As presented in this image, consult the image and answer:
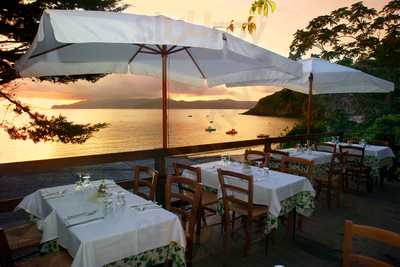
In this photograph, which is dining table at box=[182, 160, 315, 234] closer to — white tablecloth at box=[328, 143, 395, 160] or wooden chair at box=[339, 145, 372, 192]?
wooden chair at box=[339, 145, 372, 192]

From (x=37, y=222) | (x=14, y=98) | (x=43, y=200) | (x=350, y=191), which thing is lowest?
(x=350, y=191)

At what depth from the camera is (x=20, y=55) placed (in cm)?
746

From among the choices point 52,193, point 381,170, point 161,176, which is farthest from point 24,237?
point 381,170

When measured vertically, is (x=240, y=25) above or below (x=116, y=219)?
above

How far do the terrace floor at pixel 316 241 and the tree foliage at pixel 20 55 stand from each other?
3309 millimetres

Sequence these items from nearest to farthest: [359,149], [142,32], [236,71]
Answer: [142,32], [236,71], [359,149]

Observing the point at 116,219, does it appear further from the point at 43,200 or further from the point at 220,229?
the point at 220,229

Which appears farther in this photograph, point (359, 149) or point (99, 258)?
point (359, 149)

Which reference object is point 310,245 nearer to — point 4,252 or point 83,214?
point 83,214

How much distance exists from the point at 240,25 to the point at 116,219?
3.18m

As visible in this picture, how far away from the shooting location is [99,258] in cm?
191

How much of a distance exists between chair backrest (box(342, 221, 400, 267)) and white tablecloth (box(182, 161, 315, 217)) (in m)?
1.51

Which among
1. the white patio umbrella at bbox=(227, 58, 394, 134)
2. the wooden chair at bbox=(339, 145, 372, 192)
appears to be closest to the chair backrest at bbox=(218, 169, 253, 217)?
the white patio umbrella at bbox=(227, 58, 394, 134)

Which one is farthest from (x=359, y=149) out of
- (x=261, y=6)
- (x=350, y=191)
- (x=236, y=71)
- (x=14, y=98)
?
(x=14, y=98)
